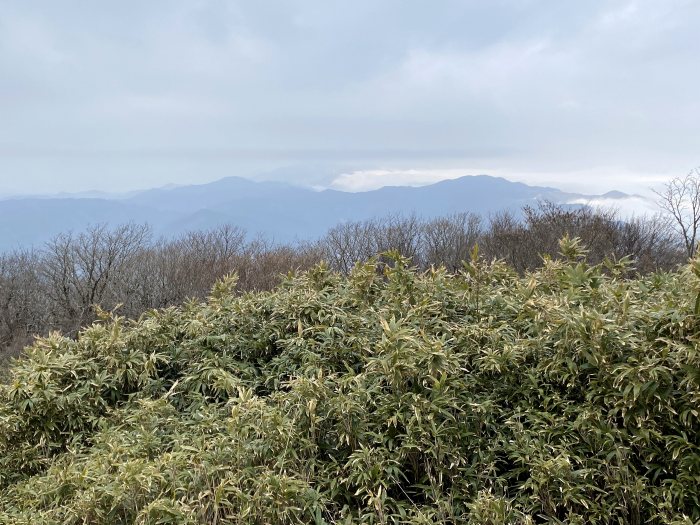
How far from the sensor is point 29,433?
3443 millimetres

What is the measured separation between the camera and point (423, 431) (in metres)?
2.47

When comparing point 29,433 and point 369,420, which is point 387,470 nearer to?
point 369,420

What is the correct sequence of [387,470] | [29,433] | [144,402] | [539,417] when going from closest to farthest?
[387,470], [539,417], [144,402], [29,433]

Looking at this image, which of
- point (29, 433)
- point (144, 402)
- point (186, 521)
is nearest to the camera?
point (186, 521)

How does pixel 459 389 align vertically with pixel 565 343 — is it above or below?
below

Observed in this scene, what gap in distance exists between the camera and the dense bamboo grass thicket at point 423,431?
234 centimetres

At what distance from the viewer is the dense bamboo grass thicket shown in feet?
7.66

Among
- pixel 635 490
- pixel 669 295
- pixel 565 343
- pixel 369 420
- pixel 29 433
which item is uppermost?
pixel 669 295

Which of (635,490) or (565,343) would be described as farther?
(565,343)

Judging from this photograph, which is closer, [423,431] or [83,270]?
[423,431]

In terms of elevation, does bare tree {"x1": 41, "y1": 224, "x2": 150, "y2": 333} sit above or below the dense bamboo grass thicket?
below

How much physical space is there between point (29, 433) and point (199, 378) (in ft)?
3.79

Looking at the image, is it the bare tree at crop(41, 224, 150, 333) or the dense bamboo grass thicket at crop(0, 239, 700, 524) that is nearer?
the dense bamboo grass thicket at crop(0, 239, 700, 524)

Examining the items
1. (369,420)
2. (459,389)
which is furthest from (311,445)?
(459,389)
